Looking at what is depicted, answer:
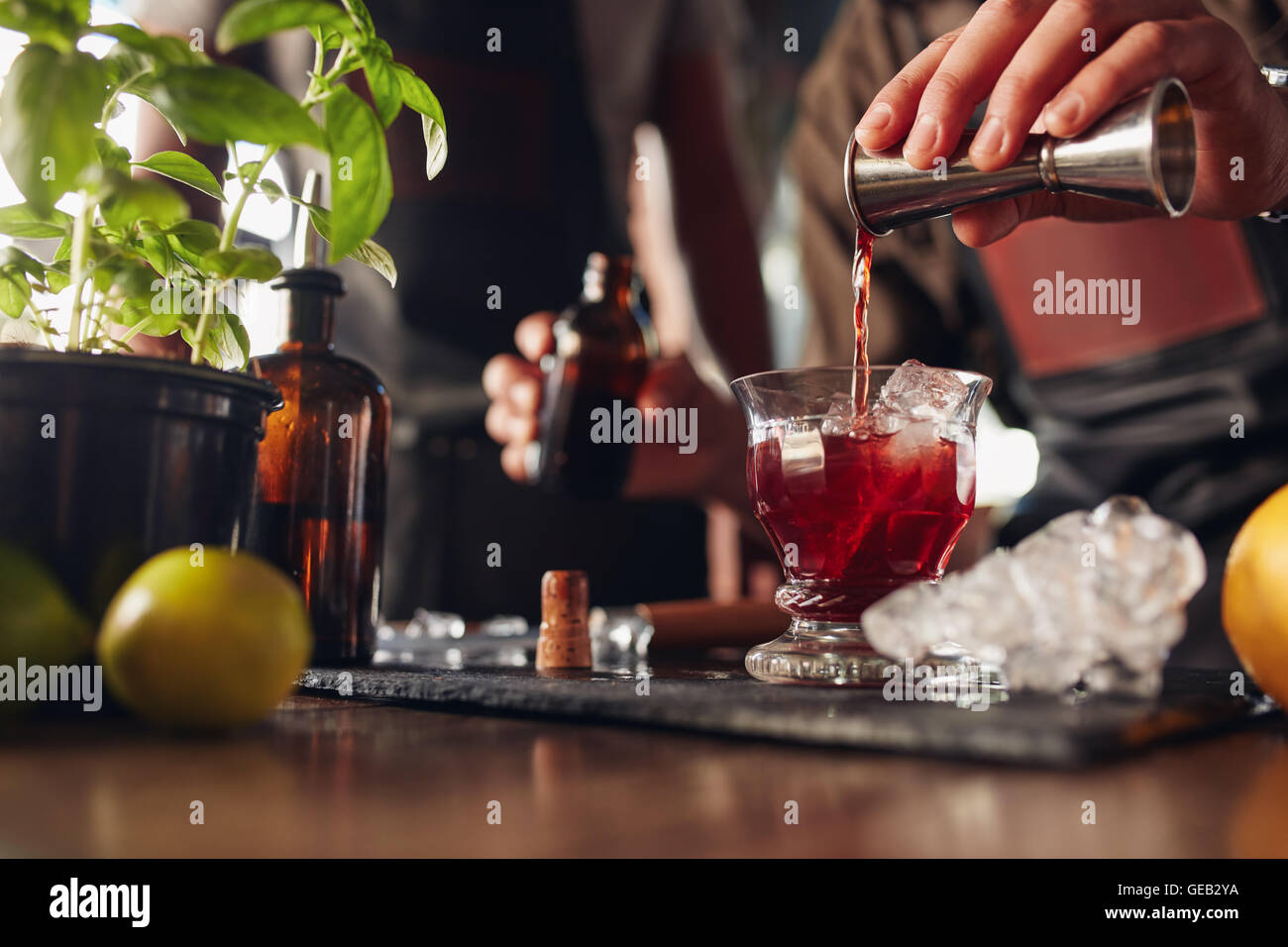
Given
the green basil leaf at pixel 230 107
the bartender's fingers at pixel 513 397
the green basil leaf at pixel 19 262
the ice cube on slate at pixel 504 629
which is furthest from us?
the bartender's fingers at pixel 513 397

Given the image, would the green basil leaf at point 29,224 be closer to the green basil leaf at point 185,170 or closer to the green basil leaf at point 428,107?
the green basil leaf at point 185,170

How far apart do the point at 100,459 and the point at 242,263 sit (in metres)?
0.17

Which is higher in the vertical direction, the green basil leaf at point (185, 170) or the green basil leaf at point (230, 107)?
the green basil leaf at point (185, 170)

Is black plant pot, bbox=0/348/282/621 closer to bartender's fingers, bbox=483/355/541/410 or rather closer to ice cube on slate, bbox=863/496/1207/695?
ice cube on slate, bbox=863/496/1207/695

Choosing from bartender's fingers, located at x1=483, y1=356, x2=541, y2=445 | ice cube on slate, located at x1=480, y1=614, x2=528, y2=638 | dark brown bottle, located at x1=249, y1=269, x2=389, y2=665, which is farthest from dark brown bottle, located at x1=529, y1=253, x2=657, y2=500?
dark brown bottle, located at x1=249, y1=269, x2=389, y2=665

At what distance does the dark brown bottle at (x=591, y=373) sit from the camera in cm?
171

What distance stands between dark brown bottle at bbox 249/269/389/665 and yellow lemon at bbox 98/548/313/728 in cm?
36

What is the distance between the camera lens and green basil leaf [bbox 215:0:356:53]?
69 cm

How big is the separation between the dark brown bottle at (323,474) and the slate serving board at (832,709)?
0.10 metres

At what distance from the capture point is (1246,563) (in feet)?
2.47

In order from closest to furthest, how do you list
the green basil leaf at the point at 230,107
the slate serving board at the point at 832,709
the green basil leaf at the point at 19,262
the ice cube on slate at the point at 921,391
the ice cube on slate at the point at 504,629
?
1. the slate serving board at the point at 832,709
2. the green basil leaf at the point at 230,107
3. the green basil leaf at the point at 19,262
4. the ice cube on slate at the point at 921,391
5. the ice cube on slate at the point at 504,629

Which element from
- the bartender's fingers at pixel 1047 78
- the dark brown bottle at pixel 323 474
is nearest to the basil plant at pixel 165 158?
the dark brown bottle at pixel 323 474

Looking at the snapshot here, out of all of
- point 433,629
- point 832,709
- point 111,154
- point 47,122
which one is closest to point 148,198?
point 47,122
